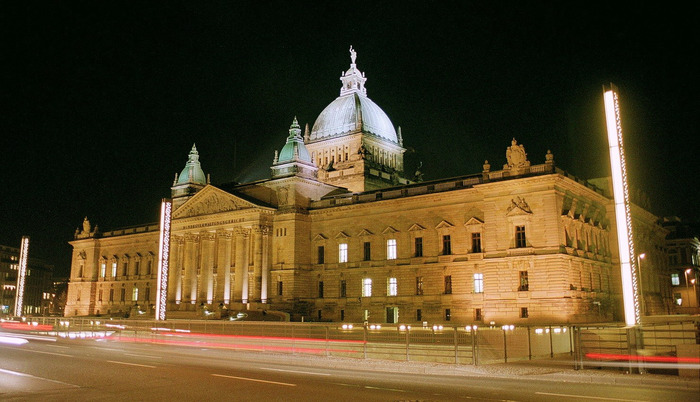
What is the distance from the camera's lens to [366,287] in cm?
6750

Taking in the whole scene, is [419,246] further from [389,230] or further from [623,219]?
[623,219]

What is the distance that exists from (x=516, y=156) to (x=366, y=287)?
2198cm

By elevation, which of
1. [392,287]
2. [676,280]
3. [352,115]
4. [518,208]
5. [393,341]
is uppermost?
[352,115]

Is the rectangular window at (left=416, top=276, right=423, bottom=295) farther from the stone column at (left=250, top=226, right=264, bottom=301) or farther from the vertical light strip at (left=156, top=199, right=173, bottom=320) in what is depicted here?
the vertical light strip at (left=156, top=199, right=173, bottom=320)

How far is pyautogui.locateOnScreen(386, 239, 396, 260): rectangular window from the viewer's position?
6619 centimetres

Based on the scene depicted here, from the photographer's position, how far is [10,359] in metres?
26.5

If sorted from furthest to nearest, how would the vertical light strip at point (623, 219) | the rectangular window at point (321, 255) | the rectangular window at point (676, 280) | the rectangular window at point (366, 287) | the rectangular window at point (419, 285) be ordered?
the rectangular window at point (676, 280)
the rectangular window at point (321, 255)
the rectangular window at point (366, 287)
the rectangular window at point (419, 285)
the vertical light strip at point (623, 219)

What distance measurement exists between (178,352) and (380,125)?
68428 millimetres

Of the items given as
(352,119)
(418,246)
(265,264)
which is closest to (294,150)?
(265,264)

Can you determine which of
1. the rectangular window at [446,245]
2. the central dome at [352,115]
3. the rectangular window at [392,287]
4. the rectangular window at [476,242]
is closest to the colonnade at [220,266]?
the rectangular window at [392,287]

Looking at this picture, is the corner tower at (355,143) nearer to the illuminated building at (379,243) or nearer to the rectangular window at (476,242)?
the illuminated building at (379,243)

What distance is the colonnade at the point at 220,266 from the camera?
7138 centimetres

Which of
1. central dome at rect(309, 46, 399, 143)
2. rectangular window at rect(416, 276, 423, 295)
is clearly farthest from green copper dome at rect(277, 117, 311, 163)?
rectangular window at rect(416, 276, 423, 295)

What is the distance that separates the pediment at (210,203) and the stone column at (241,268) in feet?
10.7
